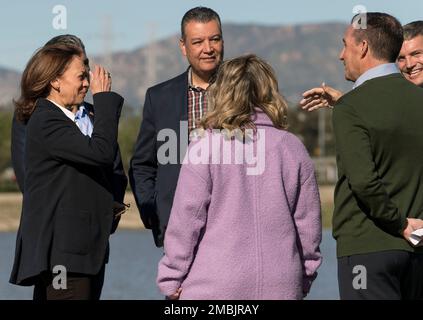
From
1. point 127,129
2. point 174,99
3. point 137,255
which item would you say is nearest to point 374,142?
point 174,99

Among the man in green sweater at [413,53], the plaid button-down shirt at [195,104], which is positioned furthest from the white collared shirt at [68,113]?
the man in green sweater at [413,53]

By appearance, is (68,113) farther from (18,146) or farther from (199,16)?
(199,16)

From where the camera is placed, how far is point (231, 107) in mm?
5961

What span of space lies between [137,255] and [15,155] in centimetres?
1500

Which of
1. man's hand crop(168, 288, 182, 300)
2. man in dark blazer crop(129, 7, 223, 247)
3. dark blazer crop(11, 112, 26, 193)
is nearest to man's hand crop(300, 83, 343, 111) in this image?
man in dark blazer crop(129, 7, 223, 247)

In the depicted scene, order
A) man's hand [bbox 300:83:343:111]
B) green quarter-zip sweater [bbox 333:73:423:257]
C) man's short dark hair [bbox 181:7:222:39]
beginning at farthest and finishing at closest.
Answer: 1. man's short dark hair [bbox 181:7:222:39]
2. man's hand [bbox 300:83:343:111]
3. green quarter-zip sweater [bbox 333:73:423:257]

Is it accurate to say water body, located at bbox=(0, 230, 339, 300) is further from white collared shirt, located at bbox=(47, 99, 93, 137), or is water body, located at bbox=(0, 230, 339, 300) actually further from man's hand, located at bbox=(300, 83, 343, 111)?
man's hand, located at bbox=(300, 83, 343, 111)

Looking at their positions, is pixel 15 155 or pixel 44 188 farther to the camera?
pixel 15 155

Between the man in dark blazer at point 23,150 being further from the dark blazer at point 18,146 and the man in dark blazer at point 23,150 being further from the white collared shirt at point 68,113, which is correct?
the white collared shirt at point 68,113

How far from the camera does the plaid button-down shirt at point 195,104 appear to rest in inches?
305

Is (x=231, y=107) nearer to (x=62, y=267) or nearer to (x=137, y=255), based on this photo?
(x=62, y=267)

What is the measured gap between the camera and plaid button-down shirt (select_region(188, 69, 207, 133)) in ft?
25.4

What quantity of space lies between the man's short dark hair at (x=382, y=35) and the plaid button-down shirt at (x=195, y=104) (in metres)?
1.55
